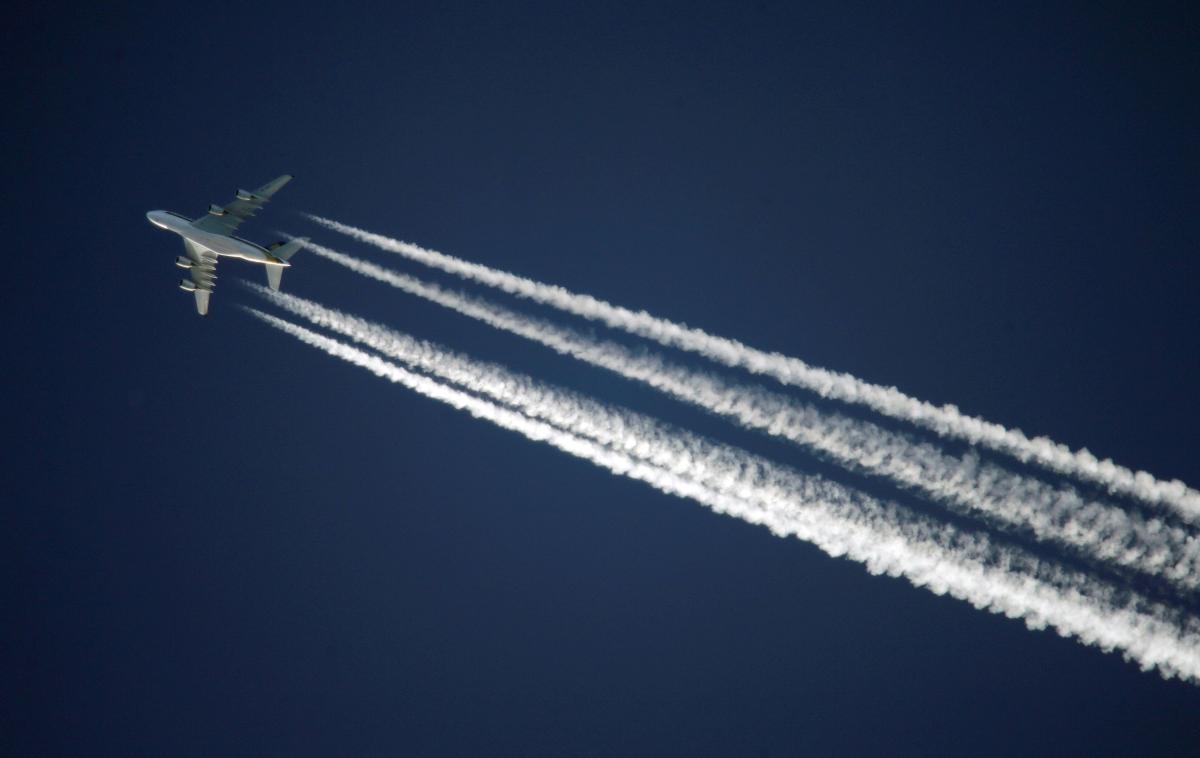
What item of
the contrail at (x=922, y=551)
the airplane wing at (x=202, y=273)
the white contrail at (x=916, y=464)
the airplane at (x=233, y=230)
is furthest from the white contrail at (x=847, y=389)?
the airplane wing at (x=202, y=273)

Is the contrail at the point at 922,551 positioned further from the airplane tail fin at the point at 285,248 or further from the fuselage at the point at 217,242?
the fuselage at the point at 217,242

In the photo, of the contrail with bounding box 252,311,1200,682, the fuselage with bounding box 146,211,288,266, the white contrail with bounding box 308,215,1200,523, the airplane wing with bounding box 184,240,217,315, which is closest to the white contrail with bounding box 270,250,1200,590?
the white contrail with bounding box 308,215,1200,523

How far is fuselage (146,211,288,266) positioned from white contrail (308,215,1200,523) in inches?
163

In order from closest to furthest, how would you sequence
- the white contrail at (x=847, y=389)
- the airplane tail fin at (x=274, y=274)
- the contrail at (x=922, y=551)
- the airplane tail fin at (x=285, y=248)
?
the contrail at (x=922, y=551) < the white contrail at (x=847, y=389) < the airplane tail fin at (x=285, y=248) < the airplane tail fin at (x=274, y=274)

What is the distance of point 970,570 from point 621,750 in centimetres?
1802

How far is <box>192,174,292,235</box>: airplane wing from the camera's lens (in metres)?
24.3

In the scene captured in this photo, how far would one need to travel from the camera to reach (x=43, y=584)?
3269 cm

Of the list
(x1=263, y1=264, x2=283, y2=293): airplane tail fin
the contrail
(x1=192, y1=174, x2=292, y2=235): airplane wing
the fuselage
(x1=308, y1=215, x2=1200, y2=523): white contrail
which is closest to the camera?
the contrail

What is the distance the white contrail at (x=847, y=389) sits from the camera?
19.7 meters

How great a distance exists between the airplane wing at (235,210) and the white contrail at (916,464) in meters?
4.50

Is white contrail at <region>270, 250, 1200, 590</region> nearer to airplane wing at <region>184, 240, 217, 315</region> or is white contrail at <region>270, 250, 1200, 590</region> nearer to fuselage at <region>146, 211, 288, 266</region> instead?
fuselage at <region>146, 211, 288, 266</region>

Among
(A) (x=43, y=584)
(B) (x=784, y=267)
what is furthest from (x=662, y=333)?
(A) (x=43, y=584)

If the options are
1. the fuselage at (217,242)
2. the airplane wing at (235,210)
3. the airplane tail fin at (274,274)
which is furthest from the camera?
the airplane tail fin at (274,274)

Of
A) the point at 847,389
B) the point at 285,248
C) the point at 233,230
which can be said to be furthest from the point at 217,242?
the point at 847,389
